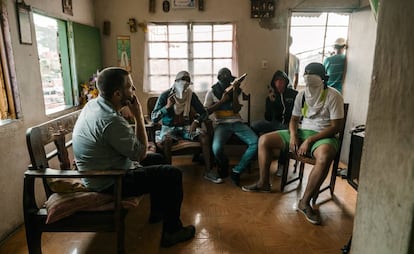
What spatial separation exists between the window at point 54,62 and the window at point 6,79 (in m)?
0.43

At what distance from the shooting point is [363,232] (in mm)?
901

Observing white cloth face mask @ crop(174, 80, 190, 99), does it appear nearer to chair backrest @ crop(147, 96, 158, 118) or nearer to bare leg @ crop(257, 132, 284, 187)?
chair backrest @ crop(147, 96, 158, 118)

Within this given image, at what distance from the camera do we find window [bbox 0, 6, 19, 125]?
1942 millimetres

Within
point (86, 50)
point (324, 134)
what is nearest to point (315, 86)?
point (324, 134)

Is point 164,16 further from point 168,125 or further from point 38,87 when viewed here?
point 38,87

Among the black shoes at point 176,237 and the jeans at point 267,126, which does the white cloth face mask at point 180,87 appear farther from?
the black shoes at point 176,237

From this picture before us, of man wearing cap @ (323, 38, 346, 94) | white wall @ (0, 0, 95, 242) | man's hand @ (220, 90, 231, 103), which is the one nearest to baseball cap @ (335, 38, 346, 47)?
man wearing cap @ (323, 38, 346, 94)

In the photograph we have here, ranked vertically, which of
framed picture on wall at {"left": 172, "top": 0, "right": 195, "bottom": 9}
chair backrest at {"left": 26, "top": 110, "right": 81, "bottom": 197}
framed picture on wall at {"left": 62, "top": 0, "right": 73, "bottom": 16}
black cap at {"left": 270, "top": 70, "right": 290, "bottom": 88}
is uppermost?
framed picture on wall at {"left": 172, "top": 0, "right": 195, "bottom": 9}

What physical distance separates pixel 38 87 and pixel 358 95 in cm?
327

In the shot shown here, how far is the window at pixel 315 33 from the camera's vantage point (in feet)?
11.4

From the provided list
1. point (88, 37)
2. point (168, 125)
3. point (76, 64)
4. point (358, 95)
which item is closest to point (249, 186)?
point (168, 125)

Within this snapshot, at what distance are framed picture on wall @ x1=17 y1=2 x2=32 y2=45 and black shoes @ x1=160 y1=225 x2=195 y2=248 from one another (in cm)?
178

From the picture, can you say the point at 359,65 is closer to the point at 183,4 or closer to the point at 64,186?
the point at 183,4

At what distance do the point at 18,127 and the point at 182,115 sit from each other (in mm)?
1478
